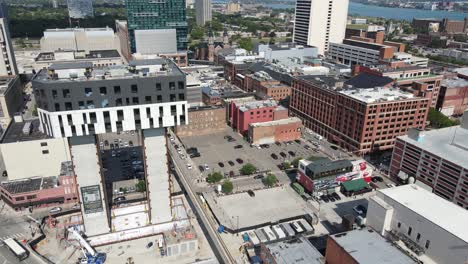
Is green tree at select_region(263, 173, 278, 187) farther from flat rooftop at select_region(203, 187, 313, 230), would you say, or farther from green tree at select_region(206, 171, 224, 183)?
green tree at select_region(206, 171, 224, 183)

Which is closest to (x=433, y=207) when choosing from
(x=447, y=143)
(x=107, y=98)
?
(x=447, y=143)

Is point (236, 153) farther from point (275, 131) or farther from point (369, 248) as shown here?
point (369, 248)

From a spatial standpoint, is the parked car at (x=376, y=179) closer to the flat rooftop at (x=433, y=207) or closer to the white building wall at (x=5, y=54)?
the flat rooftop at (x=433, y=207)

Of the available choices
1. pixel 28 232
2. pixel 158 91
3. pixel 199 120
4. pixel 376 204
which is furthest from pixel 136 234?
pixel 199 120

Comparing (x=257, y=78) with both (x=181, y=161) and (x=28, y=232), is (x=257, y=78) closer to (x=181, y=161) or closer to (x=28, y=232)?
(x=181, y=161)

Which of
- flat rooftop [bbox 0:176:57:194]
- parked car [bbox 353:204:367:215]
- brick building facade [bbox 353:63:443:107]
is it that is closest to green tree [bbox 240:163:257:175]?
parked car [bbox 353:204:367:215]

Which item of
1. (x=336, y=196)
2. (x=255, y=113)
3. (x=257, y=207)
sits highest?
(x=255, y=113)
